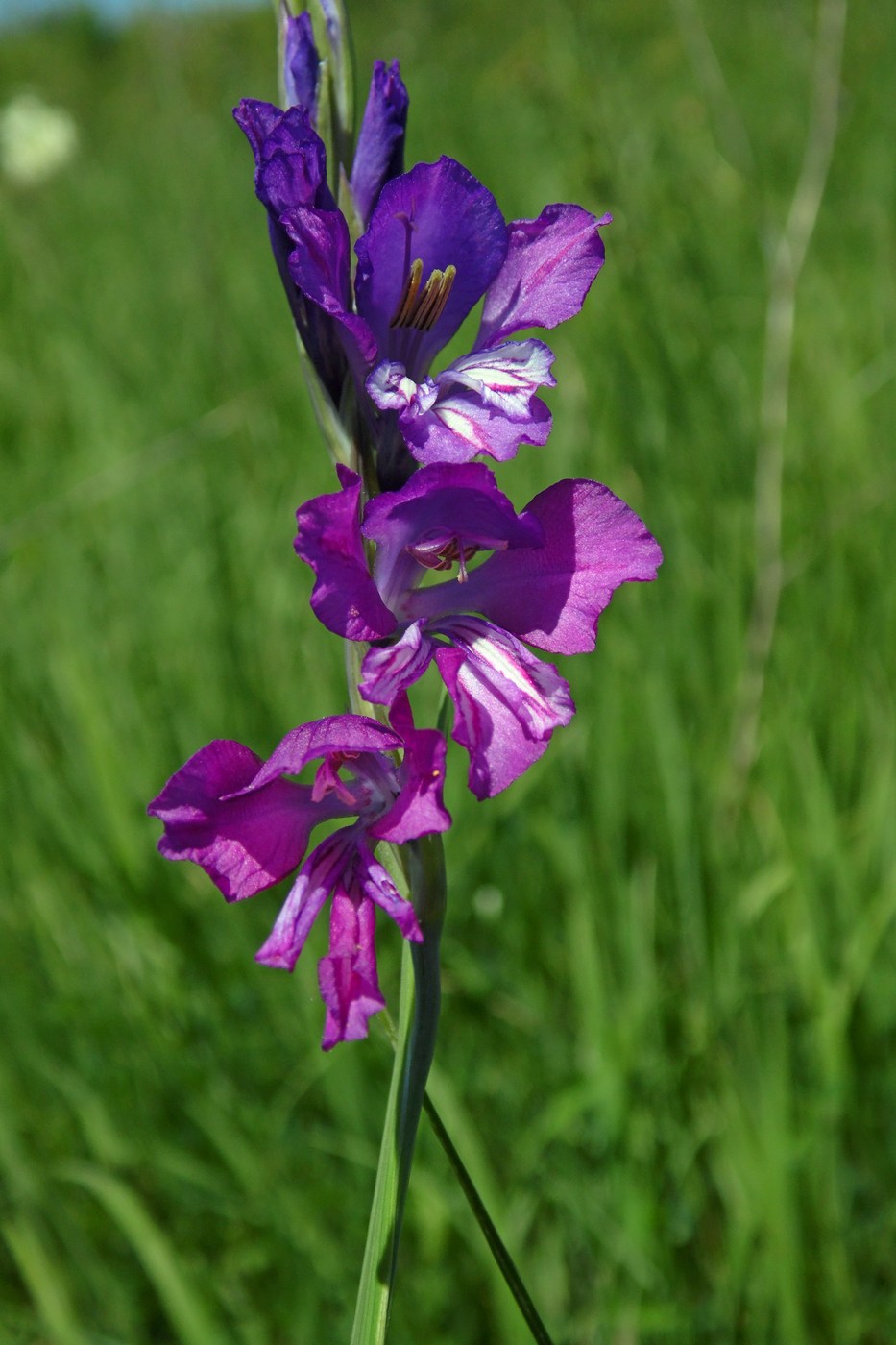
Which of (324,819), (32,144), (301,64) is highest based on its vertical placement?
(32,144)

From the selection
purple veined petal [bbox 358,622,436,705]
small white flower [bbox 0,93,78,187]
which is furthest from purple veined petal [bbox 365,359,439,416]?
small white flower [bbox 0,93,78,187]

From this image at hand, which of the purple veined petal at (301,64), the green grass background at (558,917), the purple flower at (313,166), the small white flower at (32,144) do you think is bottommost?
the green grass background at (558,917)

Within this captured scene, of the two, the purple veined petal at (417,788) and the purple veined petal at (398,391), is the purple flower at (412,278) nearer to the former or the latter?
the purple veined petal at (398,391)

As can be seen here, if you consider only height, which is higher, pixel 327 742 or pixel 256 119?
pixel 256 119

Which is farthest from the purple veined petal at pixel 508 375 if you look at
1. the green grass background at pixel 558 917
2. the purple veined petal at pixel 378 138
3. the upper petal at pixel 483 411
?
the green grass background at pixel 558 917

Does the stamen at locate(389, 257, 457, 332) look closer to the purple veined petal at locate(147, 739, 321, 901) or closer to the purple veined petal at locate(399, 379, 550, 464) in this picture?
the purple veined petal at locate(399, 379, 550, 464)

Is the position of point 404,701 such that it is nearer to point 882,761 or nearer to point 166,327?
point 882,761

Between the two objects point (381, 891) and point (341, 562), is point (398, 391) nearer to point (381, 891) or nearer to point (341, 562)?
point (341, 562)

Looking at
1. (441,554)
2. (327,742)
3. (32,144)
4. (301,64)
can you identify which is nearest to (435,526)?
(441,554)
